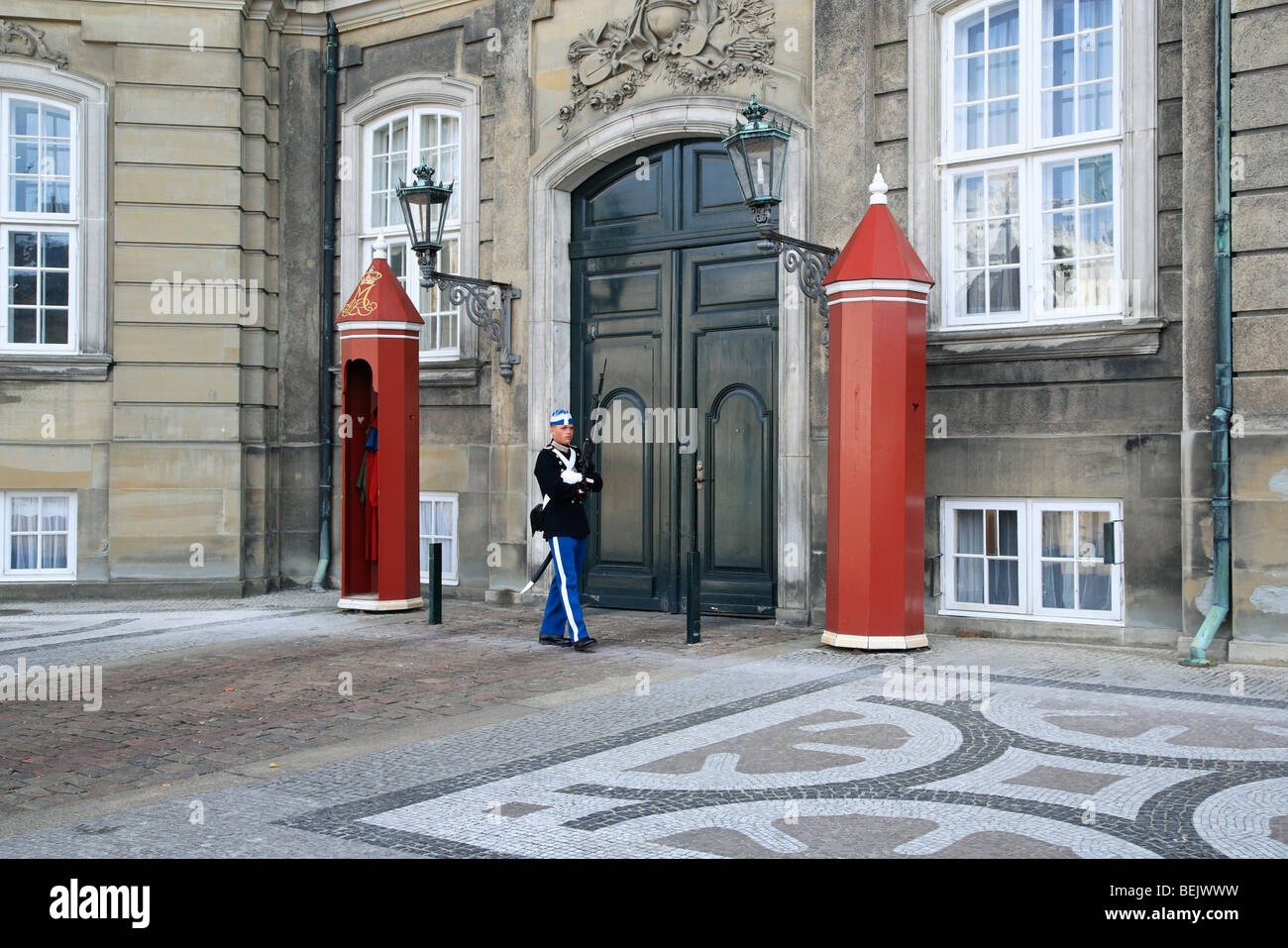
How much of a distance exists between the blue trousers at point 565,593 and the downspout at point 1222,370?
436cm

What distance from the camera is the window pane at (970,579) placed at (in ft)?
34.1

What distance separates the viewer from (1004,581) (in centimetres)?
1027

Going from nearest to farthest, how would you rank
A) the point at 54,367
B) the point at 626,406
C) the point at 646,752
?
1. the point at 646,752
2. the point at 626,406
3. the point at 54,367

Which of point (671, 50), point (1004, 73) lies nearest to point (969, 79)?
point (1004, 73)

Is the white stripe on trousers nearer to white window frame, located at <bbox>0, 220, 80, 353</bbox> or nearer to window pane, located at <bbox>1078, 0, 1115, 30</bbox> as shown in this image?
window pane, located at <bbox>1078, 0, 1115, 30</bbox>

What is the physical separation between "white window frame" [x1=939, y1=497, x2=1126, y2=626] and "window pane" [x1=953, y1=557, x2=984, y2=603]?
0.13 feet

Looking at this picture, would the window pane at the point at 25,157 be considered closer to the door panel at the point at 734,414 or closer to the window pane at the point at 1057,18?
the door panel at the point at 734,414

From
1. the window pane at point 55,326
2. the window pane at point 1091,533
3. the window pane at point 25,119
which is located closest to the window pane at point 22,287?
the window pane at point 55,326

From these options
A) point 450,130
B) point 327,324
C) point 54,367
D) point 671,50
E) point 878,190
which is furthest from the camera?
point 327,324

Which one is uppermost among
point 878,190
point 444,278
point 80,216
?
point 80,216

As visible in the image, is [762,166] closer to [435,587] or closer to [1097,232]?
[1097,232]

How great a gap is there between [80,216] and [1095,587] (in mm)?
10673

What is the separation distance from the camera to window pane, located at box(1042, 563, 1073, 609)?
9.96 m
